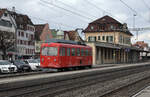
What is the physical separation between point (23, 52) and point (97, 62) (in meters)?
26.5

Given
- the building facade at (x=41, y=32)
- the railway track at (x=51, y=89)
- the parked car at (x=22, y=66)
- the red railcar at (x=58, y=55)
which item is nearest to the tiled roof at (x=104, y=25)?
the building facade at (x=41, y=32)

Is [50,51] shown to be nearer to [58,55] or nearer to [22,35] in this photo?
[58,55]

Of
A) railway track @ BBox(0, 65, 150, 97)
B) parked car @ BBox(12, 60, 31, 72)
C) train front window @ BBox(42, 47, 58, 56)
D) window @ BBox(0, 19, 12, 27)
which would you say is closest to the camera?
railway track @ BBox(0, 65, 150, 97)

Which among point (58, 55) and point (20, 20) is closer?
point (58, 55)

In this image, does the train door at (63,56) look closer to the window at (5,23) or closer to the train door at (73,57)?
the train door at (73,57)

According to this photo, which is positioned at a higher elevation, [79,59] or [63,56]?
[63,56]

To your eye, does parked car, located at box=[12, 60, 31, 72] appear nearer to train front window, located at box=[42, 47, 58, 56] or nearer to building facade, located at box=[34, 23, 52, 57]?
train front window, located at box=[42, 47, 58, 56]

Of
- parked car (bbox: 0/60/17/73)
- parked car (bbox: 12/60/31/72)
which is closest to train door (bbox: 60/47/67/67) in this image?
parked car (bbox: 12/60/31/72)

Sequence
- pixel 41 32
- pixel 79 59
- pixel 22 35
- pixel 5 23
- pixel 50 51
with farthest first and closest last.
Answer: pixel 41 32 → pixel 22 35 → pixel 5 23 → pixel 79 59 → pixel 50 51

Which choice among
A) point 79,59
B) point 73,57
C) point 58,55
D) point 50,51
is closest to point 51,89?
point 58,55

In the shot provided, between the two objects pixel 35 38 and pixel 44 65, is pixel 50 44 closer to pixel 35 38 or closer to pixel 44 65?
pixel 44 65


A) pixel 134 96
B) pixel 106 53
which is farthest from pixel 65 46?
pixel 106 53

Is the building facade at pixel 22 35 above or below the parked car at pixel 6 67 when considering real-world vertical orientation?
above

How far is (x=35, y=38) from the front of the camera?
9088 cm
